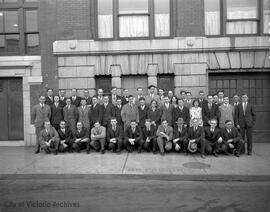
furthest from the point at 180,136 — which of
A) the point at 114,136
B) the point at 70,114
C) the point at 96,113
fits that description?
the point at 70,114

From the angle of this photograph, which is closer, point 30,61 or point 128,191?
point 128,191

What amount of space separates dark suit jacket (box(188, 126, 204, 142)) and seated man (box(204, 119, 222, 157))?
0.32 metres

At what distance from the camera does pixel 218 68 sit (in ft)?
42.4

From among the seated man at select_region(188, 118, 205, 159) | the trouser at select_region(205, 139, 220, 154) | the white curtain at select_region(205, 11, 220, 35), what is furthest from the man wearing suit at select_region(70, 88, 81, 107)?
the white curtain at select_region(205, 11, 220, 35)

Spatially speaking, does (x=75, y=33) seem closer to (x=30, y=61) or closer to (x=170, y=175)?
(x=30, y=61)

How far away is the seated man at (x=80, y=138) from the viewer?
436 inches

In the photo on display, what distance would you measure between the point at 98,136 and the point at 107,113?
99cm

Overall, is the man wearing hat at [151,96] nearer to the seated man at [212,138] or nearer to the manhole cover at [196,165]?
the seated man at [212,138]

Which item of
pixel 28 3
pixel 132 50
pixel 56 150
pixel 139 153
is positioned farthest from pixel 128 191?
pixel 28 3

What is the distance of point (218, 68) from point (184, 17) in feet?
8.35

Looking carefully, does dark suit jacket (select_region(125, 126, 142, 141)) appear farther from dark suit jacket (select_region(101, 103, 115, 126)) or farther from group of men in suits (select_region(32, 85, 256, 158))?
dark suit jacket (select_region(101, 103, 115, 126))

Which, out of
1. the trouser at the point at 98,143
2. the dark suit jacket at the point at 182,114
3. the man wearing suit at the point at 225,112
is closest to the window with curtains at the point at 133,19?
the dark suit jacket at the point at 182,114

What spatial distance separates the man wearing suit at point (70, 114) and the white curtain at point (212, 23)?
6.41 m

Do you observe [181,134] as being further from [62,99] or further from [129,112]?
[62,99]
